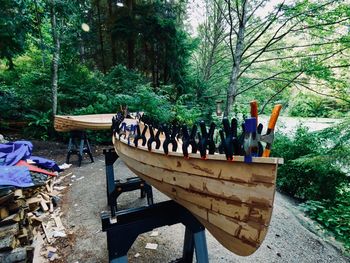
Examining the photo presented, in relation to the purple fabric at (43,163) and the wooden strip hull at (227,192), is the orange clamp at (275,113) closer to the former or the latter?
the wooden strip hull at (227,192)

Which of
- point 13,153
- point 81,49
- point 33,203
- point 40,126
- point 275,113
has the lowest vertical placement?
point 33,203

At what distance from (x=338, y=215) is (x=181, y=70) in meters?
7.65

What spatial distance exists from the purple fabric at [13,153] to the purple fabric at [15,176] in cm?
80

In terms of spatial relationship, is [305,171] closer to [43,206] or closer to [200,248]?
[200,248]

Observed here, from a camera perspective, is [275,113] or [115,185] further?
[115,185]

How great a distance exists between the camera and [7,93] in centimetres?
810

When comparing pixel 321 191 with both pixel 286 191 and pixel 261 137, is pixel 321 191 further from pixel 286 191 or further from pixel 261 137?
pixel 261 137

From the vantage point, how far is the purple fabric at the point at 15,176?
2.76m

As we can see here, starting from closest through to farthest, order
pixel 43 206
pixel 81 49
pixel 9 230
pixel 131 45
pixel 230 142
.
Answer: pixel 230 142, pixel 9 230, pixel 43 206, pixel 131 45, pixel 81 49

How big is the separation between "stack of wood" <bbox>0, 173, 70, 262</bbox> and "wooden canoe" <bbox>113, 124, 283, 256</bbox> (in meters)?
1.91

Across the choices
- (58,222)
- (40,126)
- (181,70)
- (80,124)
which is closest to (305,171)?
(58,222)

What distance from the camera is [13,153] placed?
409cm

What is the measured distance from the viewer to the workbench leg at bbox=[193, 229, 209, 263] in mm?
1852

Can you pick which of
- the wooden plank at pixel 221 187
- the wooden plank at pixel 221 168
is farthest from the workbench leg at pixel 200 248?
the wooden plank at pixel 221 168
